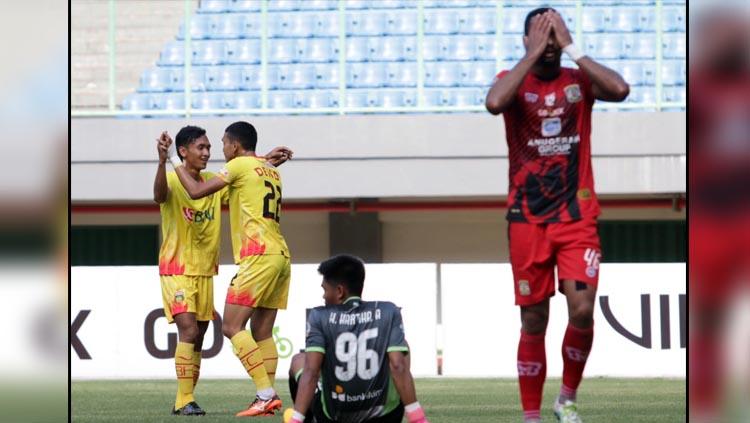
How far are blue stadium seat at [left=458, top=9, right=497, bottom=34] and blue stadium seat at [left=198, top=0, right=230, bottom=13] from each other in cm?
390

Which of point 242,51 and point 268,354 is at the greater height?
point 242,51

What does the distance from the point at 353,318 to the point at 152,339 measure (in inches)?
403

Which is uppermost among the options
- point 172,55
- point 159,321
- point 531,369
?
point 172,55

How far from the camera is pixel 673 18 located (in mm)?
21000

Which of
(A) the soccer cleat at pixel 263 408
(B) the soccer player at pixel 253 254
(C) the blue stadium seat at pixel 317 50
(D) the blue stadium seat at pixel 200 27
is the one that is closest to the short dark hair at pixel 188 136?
(B) the soccer player at pixel 253 254

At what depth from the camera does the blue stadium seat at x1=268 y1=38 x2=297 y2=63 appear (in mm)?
21062

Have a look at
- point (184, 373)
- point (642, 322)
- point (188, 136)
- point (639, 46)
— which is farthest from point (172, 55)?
point (184, 373)

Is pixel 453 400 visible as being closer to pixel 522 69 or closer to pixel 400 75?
pixel 522 69

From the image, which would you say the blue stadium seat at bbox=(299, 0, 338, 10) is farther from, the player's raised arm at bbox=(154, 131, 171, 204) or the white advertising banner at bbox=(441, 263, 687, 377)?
the player's raised arm at bbox=(154, 131, 171, 204)

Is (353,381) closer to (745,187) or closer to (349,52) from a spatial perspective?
(745,187)

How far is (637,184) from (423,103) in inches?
132

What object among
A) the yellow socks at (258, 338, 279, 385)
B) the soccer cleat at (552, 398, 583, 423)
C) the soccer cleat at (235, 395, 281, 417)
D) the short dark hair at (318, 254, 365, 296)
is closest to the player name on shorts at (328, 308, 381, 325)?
the short dark hair at (318, 254, 365, 296)

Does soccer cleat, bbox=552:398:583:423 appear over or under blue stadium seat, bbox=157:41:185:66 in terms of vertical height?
under

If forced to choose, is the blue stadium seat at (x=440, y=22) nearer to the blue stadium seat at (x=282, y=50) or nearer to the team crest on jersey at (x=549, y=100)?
the blue stadium seat at (x=282, y=50)
